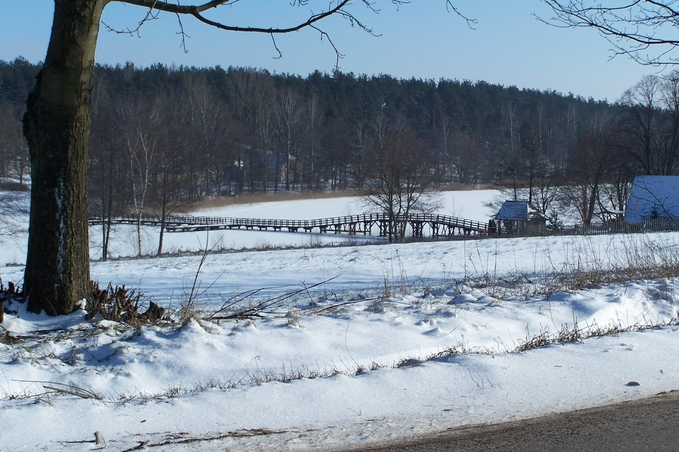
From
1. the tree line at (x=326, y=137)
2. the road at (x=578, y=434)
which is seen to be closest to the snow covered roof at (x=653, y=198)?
the tree line at (x=326, y=137)

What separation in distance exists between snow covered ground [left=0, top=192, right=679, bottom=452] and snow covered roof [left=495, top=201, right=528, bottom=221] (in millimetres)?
39751

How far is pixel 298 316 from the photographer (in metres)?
6.17

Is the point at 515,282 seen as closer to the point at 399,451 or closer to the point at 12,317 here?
A: the point at 399,451

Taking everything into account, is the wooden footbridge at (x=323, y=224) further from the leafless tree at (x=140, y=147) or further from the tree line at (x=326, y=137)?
the leafless tree at (x=140, y=147)

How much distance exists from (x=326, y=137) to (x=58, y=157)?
8214 centimetres

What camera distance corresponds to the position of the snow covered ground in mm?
3549

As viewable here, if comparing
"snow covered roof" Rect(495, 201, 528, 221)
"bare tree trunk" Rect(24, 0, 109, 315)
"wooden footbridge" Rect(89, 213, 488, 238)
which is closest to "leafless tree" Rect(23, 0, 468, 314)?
"bare tree trunk" Rect(24, 0, 109, 315)

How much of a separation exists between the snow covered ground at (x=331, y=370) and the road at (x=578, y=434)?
131 mm

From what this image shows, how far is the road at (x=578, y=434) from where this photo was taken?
334 cm

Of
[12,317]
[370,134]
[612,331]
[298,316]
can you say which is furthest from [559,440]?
[370,134]

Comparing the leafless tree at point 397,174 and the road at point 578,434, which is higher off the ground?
the leafless tree at point 397,174

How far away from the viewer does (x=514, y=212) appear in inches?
1849

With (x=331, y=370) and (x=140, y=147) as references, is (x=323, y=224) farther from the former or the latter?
(x=331, y=370)

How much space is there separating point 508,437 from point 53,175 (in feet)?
15.1
